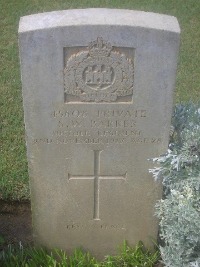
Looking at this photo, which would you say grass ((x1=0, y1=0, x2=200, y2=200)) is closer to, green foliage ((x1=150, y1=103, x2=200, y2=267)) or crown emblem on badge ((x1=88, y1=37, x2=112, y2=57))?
green foliage ((x1=150, y1=103, x2=200, y2=267))

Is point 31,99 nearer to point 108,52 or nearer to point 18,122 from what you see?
point 108,52

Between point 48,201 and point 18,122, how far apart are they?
1.80 m

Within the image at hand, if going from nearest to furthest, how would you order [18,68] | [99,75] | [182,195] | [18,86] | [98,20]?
1. [98,20]
2. [99,75]
3. [182,195]
4. [18,86]
5. [18,68]

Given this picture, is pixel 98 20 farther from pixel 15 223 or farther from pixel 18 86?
pixel 18 86

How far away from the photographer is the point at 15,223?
4195 millimetres

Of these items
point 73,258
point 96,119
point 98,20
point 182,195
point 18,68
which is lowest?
point 73,258

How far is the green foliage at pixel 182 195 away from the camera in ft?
10.2

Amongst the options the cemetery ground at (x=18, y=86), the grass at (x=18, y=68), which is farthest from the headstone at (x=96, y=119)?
the grass at (x=18, y=68)

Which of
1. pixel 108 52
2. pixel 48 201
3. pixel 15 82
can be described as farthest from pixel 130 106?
pixel 15 82

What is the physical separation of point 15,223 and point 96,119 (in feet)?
4.83

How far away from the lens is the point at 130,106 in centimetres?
312

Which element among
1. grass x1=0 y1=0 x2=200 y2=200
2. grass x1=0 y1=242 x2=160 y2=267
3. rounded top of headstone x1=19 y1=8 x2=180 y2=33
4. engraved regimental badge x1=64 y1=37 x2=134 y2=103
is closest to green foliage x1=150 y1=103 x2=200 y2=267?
grass x1=0 y1=242 x2=160 y2=267

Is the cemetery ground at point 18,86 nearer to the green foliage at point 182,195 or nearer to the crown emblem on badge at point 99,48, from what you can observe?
the green foliage at point 182,195

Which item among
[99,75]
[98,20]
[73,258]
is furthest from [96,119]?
[73,258]
